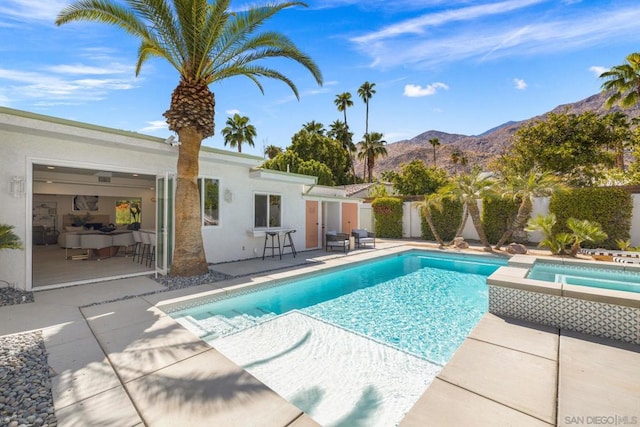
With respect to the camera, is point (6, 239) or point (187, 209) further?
point (187, 209)

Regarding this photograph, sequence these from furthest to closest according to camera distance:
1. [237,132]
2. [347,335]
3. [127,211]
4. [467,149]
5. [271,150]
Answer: [467,149] → [271,150] → [237,132] → [127,211] → [347,335]

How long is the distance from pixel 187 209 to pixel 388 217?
47.3 feet

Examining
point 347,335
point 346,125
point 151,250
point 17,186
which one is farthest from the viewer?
point 346,125

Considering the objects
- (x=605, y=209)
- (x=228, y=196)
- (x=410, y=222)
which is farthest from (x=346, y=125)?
(x=228, y=196)

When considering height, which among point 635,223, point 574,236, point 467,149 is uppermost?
point 467,149

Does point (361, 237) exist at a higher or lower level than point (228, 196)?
lower

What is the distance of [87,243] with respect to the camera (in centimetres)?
1045

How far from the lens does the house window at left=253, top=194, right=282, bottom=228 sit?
36.8 feet

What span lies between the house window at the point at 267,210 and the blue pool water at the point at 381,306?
12.6 ft

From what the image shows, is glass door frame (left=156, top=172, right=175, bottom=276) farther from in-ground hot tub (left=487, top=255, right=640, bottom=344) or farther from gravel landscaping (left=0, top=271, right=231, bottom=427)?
in-ground hot tub (left=487, top=255, right=640, bottom=344)

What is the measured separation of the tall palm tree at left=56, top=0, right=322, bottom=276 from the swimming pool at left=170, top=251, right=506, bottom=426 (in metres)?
2.84

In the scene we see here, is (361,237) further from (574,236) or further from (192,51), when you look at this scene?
(192,51)

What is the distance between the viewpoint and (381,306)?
21.8 feet

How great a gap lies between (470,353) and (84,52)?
1239 cm
